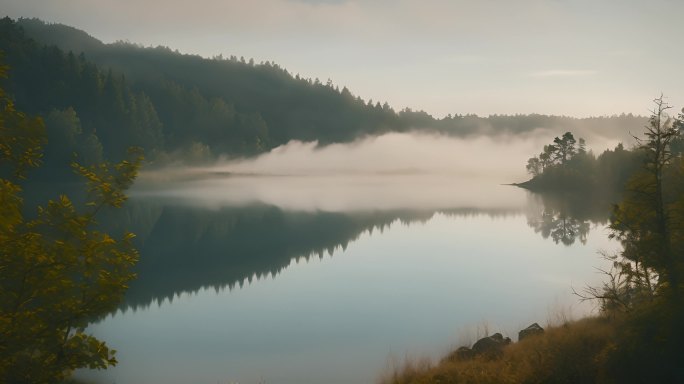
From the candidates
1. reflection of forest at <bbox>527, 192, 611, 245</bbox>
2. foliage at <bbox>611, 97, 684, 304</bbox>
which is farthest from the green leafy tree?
reflection of forest at <bbox>527, 192, 611, 245</bbox>

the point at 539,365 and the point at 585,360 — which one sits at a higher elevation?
the point at 585,360

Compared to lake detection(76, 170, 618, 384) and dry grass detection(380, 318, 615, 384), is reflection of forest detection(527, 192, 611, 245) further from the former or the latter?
dry grass detection(380, 318, 615, 384)

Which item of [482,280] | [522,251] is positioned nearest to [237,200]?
[522,251]

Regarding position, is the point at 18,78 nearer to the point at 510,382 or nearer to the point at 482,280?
the point at 482,280

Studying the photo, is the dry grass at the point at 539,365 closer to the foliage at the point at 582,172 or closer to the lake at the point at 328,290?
the lake at the point at 328,290

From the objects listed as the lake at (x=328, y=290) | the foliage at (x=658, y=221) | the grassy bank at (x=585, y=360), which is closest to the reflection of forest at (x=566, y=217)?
the lake at (x=328, y=290)

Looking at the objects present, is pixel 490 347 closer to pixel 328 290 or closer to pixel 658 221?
pixel 658 221

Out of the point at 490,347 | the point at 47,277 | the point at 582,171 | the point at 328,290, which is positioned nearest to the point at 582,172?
the point at 582,171

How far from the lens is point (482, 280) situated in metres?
49.8

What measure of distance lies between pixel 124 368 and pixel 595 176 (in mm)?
155724

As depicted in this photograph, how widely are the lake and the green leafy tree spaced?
15.3 m

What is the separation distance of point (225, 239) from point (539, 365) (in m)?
65.4

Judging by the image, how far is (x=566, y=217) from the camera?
99.8 metres

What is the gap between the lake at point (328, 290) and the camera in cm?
2952
